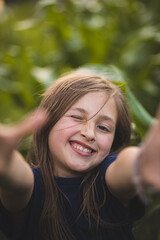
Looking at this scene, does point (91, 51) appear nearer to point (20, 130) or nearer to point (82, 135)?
point (82, 135)

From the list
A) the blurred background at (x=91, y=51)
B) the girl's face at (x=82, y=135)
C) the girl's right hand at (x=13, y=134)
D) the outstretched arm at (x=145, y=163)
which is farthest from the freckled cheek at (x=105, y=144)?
the blurred background at (x=91, y=51)

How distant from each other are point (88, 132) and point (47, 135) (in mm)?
151

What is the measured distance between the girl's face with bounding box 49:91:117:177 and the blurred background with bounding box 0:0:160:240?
0.88m

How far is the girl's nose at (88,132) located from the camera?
821 millimetres

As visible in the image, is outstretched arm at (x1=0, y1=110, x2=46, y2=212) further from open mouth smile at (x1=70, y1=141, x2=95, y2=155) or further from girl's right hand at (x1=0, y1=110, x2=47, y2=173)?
open mouth smile at (x1=70, y1=141, x2=95, y2=155)

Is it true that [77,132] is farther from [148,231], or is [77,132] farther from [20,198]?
[148,231]

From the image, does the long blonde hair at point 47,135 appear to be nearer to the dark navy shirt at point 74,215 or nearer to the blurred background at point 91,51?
the dark navy shirt at point 74,215

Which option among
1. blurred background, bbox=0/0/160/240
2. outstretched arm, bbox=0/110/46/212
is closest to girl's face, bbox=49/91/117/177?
outstretched arm, bbox=0/110/46/212

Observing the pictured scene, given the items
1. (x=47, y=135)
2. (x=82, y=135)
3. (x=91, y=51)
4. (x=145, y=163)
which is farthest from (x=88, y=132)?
(x=91, y=51)

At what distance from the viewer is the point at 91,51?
2375 millimetres

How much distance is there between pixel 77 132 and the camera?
84 cm

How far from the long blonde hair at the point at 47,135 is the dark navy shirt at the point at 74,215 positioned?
17 mm

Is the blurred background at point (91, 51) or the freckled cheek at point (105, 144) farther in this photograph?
the blurred background at point (91, 51)

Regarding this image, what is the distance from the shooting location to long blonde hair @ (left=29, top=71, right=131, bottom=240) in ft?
2.79
